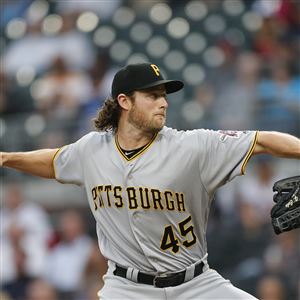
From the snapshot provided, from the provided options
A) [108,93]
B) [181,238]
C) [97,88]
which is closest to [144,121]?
[181,238]

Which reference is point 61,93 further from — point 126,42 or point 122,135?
point 122,135

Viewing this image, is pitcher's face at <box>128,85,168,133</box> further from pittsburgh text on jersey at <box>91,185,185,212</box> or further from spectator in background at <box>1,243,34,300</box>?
spectator in background at <box>1,243,34,300</box>

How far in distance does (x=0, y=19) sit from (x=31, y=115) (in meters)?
2.41

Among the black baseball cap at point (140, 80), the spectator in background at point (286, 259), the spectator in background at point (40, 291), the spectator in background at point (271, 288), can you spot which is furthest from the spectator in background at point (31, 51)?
the black baseball cap at point (140, 80)

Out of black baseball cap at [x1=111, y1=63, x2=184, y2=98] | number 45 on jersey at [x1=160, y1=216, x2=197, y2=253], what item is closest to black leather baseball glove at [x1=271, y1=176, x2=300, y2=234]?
number 45 on jersey at [x1=160, y1=216, x2=197, y2=253]

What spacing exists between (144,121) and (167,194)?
0.40m

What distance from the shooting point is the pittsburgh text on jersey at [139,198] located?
4.29 metres

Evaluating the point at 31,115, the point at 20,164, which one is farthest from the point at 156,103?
the point at 31,115

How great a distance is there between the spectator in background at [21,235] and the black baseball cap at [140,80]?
12.2ft

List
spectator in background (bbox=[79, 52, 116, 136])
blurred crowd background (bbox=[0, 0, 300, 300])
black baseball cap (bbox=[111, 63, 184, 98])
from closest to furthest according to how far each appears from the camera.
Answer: black baseball cap (bbox=[111, 63, 184, 98]) < blurred crowd background (bbox=[0, 0, 300, 300]) < spectator in background (bbox=[79, 52, 116, 136])

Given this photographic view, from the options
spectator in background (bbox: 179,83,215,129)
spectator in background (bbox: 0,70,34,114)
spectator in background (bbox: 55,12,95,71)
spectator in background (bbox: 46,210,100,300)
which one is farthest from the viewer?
spectator in background (bbox: 55,12,95,71)

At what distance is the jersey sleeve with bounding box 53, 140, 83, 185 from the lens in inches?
181

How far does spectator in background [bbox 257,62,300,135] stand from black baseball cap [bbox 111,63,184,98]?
138 inches

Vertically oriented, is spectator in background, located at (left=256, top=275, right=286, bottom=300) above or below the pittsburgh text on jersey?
below
